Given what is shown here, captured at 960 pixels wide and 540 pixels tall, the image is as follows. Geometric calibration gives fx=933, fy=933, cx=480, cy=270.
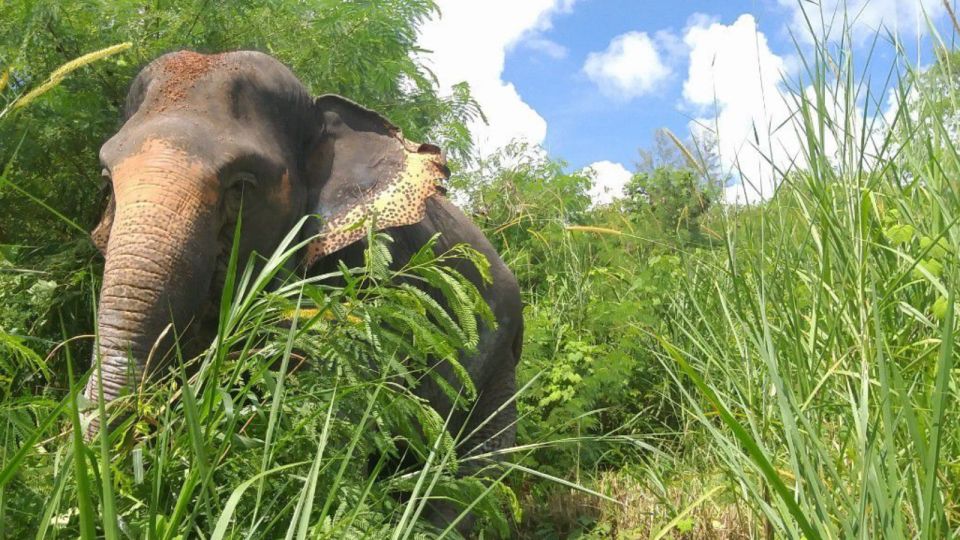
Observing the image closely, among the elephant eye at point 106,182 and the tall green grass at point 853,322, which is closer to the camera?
the tall green grass at point 853,322

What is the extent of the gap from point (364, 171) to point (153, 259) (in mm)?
1326

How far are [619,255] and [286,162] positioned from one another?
154 inches

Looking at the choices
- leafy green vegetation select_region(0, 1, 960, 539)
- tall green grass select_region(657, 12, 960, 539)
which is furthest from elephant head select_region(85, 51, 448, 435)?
tall green grass select_region(657, 12, 960, 539)

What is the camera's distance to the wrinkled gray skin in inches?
118

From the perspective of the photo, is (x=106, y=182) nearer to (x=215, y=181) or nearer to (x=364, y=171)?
(x=215, y=181)

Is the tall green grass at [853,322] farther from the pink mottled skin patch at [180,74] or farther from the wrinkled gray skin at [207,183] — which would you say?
the pink mottled skin patch at [180,74]

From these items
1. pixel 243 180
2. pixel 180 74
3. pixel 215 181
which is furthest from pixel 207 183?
pixel 180 74

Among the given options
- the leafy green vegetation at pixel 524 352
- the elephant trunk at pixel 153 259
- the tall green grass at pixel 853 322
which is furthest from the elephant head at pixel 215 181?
the tall green grass at pixel 853 322

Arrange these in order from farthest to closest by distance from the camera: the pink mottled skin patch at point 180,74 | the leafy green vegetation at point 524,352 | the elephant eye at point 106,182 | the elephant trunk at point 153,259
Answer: the pink mottled skin patch at point 180,74
the elephant eye at point 106,182
the elephant trunk at point 153,259
the leafy green vegetation at point 524,352

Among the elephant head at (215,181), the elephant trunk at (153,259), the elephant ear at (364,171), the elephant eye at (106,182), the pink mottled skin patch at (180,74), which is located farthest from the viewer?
the elephant ear at (364,171)

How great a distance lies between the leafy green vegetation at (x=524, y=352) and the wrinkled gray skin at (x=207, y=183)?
205 millimetres

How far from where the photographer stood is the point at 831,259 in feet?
8.20

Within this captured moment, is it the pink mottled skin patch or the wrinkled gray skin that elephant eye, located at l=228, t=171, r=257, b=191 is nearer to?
the wrinkled gray skin

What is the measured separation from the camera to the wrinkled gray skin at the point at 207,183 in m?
2.99
